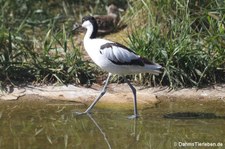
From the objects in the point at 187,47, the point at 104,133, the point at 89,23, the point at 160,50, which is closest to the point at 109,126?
the point at 104,133

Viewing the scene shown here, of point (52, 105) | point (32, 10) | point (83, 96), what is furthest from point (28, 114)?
point (32, 10)

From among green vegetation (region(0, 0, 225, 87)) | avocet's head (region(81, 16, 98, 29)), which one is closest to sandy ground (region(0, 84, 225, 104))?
green vegetation (region(0, 0, 225, 87))

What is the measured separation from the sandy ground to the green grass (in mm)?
144

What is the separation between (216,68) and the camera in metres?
8.95

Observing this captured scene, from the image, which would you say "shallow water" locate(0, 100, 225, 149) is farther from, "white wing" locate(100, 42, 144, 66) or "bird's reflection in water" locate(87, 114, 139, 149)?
"white wing" locate(100, 42, 144, 66)

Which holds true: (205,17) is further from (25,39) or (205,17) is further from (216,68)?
(25,39)

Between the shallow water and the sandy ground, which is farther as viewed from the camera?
the sandy ground

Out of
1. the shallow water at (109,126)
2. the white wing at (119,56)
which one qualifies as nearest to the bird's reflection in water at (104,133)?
the shallow water at (109,126)

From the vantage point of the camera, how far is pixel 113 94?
8.69 metres

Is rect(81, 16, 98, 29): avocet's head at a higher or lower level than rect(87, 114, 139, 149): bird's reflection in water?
higher

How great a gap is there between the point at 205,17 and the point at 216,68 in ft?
3.32

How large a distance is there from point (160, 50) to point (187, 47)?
383 mm

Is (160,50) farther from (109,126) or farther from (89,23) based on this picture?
(109,126)

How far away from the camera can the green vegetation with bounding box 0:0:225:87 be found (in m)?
8.89
